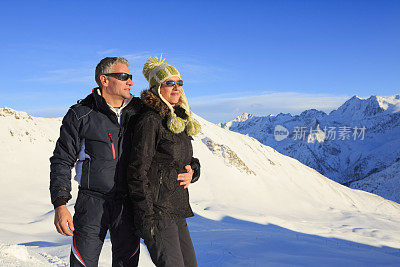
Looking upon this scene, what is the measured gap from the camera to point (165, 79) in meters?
3.35

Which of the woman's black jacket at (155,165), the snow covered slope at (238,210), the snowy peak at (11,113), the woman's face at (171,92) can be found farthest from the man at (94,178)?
the snowy peak at (11,113)

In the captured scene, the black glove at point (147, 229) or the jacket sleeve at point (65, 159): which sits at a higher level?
the jacket sleeve at point (65, 159)

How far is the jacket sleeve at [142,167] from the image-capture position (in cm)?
293

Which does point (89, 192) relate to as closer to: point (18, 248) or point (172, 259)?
point (172, 259)

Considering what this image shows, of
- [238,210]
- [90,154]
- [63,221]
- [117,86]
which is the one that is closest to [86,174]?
[90,154]

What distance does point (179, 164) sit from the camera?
329 centimetres

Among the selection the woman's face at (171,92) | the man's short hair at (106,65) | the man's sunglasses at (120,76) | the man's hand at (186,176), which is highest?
the man's short hair at (106,65)

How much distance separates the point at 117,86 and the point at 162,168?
99 cm

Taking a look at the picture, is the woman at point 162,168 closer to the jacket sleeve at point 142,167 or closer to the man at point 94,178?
the jacket sleeve at point 142,167

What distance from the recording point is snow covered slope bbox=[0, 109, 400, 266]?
10117 mm

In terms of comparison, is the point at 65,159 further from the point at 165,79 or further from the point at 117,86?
the point at 165,79

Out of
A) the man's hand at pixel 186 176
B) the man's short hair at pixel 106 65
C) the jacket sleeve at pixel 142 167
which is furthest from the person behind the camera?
the man's short hair at pixel 106 65

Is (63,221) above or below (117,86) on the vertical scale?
below

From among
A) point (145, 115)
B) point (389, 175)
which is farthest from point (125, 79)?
point (389, 175)
